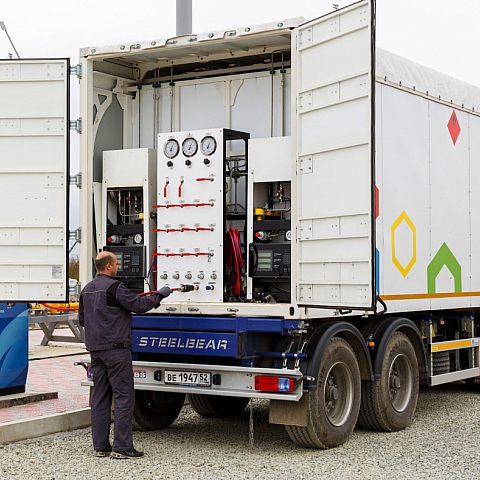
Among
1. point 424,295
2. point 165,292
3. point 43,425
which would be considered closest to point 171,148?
point 165,292

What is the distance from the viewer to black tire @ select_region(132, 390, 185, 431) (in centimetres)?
918

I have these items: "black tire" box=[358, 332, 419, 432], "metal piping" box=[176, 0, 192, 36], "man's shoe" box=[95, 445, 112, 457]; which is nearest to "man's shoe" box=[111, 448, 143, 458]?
"man's shoe" box=[95, 445, 112, 457]

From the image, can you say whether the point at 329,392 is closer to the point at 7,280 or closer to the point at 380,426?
the point at 380,426

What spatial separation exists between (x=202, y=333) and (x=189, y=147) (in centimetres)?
186

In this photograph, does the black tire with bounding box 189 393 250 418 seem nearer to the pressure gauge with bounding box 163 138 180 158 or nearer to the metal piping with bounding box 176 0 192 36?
the pressure gauge with bounding box 163 138 180 158

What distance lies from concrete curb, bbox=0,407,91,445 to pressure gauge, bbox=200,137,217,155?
3027mm

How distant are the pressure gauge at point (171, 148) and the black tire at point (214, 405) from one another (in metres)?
2.68

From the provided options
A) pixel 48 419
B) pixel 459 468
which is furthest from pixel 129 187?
pixel 459 468

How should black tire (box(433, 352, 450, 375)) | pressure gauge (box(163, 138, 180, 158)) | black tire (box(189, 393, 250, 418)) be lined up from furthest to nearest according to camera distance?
black tire (box(433, 352, 450, 375)), black tire (box(189, 393, 250, 418)), pressure gauge (box(163, 138, 180, 158))

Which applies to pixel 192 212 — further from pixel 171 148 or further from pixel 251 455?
pixel 251 455

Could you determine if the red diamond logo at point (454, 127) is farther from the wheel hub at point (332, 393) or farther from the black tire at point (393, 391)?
the wheel hub at point (332, 393)

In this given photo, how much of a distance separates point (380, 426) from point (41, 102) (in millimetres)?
4596

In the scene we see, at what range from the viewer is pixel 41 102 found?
Result: 8.93 metres

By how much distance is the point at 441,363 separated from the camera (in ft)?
34.3
